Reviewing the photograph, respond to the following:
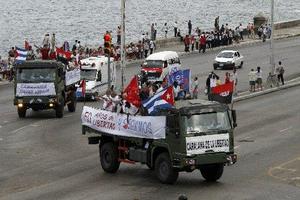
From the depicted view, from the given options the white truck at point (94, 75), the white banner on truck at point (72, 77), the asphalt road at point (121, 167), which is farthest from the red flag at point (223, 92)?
the white truck at point (94, 75)

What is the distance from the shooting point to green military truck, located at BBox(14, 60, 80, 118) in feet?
131

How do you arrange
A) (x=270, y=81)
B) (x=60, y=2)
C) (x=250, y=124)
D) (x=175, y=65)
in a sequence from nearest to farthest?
1. (x=250, y=124)
2. (x=270, y=81)
3. (x=175, y=65)
4. (x=60, y=2)

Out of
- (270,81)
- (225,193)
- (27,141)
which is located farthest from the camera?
(270,81)

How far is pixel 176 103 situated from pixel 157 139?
1232 millimetres

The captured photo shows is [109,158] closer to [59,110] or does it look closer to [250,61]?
[59,110]

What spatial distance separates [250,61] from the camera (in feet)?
222

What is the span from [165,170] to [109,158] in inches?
119

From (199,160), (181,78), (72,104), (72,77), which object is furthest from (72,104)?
(199,160)

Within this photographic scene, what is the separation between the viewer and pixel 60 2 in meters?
198

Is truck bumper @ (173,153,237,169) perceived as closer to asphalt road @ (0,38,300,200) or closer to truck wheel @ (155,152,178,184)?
truck wheel @ (155,152,178,184)

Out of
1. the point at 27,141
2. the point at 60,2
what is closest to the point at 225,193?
the point at 27,141

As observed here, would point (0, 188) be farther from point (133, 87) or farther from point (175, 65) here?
point (175, 65)

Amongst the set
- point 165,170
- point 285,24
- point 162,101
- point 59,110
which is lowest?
point 59,110

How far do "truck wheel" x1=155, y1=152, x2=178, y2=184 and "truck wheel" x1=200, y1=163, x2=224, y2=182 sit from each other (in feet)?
3.14
